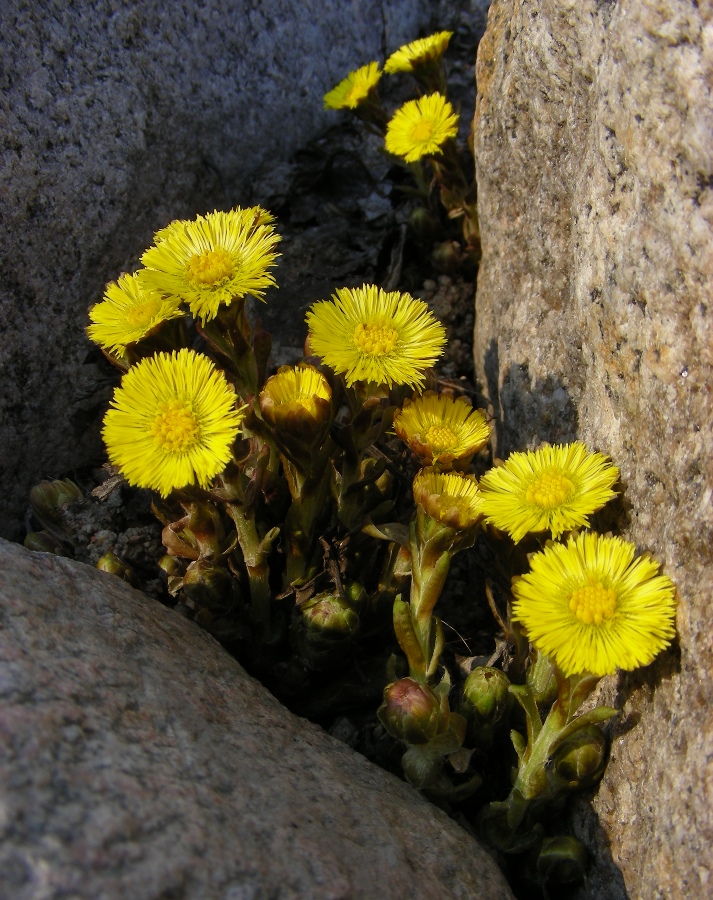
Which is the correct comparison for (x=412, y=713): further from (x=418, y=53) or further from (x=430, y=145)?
(x=418, y=53)

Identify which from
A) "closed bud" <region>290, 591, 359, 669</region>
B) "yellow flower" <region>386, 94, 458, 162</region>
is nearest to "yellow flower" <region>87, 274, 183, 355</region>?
"closed bud" <region>290, 591, 359, 669</region>

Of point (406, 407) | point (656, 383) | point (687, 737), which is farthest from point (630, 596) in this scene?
point (406, 407)

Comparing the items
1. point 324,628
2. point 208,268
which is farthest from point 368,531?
point 208,268

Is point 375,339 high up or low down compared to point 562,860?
up

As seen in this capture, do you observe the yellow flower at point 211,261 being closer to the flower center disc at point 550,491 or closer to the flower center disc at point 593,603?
the flower center disc at point 550,491

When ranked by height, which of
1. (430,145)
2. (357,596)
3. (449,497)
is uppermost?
(430,145)

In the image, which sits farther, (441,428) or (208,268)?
(441,428)

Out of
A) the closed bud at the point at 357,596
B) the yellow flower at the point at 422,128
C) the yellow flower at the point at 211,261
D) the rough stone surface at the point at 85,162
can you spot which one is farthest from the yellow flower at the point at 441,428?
the yellow flower at the point at 422,128

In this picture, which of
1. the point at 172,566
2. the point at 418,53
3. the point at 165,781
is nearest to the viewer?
the point at 165,781
